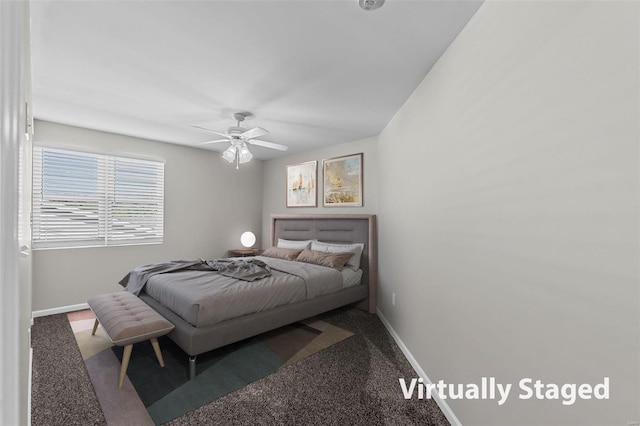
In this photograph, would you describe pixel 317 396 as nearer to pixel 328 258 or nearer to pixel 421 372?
pixel 421 372

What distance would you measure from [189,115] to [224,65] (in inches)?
51.4

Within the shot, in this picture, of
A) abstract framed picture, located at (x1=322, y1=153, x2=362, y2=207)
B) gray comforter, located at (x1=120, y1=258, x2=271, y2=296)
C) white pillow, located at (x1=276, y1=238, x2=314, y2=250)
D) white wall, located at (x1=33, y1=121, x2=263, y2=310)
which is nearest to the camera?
gray comforter, located at (x1=120, y1=258, x2=271, y2=296)

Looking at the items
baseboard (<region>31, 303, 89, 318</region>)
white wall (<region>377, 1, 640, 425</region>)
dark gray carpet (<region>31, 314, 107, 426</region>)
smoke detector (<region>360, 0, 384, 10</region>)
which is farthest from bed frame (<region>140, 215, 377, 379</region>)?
smoke detector (<region>360, 0, 384, 10</region>)

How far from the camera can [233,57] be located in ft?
6.89

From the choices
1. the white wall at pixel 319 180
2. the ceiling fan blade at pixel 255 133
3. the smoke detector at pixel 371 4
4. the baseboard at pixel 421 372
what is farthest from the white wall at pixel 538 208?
the white wall at pixel 319 180

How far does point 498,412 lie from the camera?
1.40 m

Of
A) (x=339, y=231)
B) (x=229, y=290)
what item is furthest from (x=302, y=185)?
(x=229, y=290)

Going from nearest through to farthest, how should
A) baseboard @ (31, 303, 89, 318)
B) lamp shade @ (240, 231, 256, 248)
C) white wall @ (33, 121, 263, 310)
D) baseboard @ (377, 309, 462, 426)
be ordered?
baseboard @ (377, 309, 462, 426)
baseboard @ (31, 303, 89, 318)
white wall @ (33, 121, 263, 310)
lamp shade @ (240, 231, 256, 248)

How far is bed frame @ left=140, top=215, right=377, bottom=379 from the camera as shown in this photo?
2322mm

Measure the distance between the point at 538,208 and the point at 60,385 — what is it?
10.9ft

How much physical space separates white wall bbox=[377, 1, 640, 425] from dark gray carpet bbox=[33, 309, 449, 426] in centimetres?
38

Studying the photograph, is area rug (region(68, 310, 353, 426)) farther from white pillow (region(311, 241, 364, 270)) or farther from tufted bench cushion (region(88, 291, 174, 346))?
white pillow (region(311, 241, 364, 270))

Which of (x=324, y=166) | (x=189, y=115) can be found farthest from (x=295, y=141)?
(x=189, y=115)

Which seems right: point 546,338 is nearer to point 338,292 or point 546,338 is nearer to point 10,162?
point 10,162
